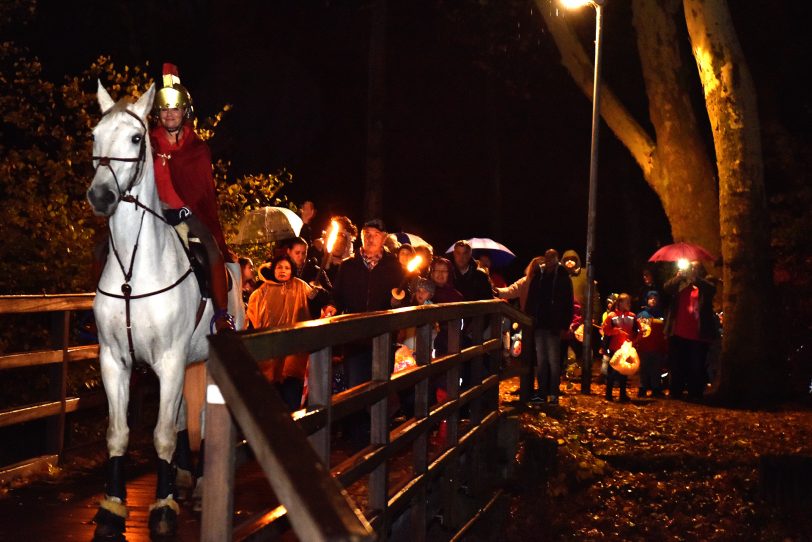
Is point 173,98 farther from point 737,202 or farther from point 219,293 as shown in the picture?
point 737,202

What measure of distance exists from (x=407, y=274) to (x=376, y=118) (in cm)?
1878

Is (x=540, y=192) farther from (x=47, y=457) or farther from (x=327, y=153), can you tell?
(x=47, y=457)

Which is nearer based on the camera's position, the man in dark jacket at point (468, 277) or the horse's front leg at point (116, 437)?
the horse's front leg at point (116, 437)

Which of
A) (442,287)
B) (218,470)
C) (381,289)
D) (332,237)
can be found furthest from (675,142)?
(218,470)

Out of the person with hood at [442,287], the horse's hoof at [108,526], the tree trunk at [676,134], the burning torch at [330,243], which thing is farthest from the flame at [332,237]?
the tree trunk at [676,134]

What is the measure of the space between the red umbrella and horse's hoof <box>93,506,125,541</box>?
1427cm

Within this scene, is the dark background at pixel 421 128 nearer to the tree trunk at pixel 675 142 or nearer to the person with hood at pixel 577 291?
the tree trunk at pixel 675 142

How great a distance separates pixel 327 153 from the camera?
46.7 meters

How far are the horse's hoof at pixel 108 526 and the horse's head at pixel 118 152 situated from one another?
5.73 ft

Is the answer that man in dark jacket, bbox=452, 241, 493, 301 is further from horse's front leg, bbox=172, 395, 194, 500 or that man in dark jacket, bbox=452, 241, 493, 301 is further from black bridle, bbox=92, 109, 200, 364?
black bridle, bbox=92, 109, 200, 364

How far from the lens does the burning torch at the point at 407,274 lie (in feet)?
38.0

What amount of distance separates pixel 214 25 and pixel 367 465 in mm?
36733

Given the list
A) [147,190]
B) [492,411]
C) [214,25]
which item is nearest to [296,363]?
[492,411]

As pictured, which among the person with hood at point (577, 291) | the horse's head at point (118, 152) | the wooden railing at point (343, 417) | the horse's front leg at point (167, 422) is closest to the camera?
the wooden railing at point (343, 417)
